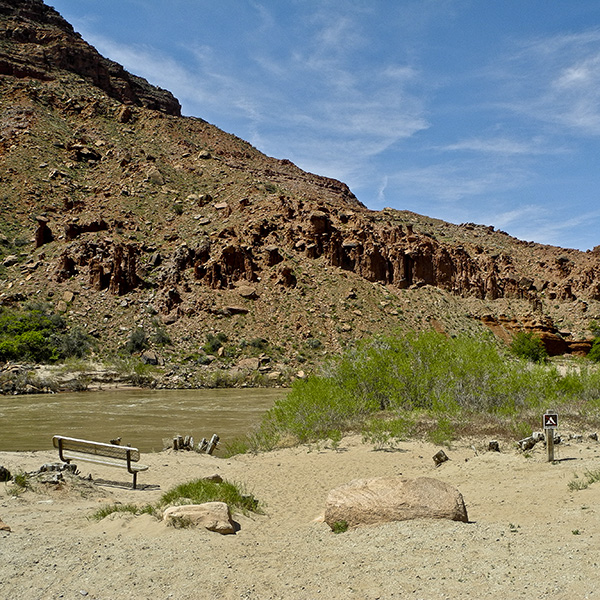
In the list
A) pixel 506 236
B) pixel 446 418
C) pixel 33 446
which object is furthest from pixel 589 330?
pixel 33 446

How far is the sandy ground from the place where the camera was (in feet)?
15.6

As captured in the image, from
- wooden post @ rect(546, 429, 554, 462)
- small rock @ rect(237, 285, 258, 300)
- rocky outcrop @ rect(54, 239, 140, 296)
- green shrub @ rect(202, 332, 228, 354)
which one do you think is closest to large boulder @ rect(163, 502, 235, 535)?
wooden post @ rect(546, 429, 554, 462)

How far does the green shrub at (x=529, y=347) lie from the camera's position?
47125 mm

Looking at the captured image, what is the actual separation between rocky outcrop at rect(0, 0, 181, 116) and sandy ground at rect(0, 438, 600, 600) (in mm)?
85999

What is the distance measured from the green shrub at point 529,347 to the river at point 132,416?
25.3 m

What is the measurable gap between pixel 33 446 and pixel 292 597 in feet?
48.6

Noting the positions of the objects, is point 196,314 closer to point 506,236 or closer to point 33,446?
point 33,446

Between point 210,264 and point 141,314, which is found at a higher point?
point 210,264

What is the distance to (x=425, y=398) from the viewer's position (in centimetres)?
1675

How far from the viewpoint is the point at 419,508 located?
6758 mm

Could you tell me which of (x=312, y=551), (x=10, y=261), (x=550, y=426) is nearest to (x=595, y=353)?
(x=550, y=426)

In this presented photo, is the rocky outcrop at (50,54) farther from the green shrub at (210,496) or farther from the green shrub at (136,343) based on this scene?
the green shrub at (210,496)

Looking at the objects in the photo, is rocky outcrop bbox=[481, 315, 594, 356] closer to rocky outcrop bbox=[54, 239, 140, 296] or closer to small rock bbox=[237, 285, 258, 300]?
small rock bbox=[237, 285, 258, 300]

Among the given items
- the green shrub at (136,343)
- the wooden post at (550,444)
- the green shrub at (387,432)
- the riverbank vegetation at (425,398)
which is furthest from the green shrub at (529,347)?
the wooden post at (550,444)
